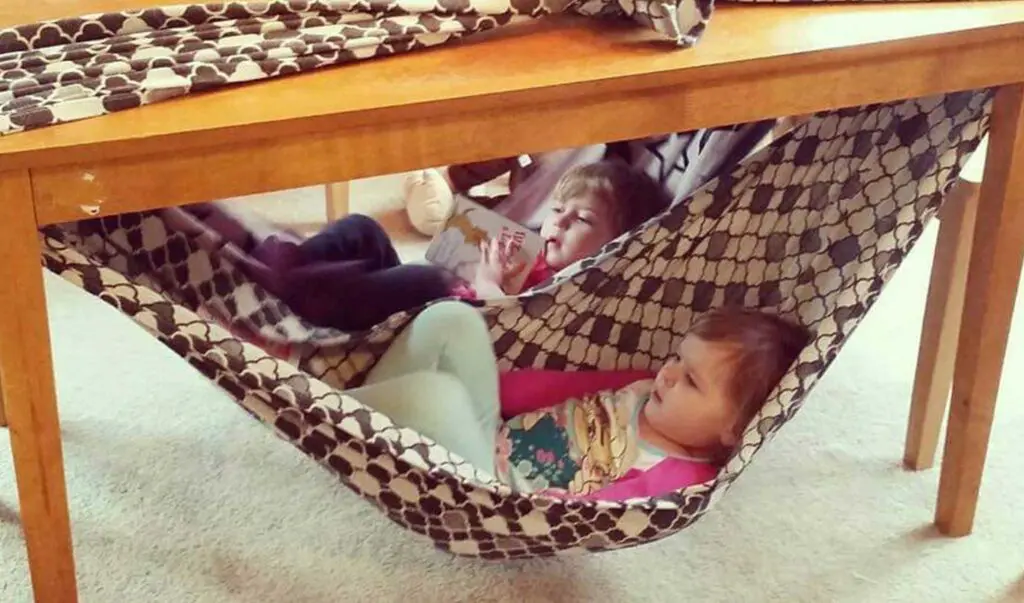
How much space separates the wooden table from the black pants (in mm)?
433

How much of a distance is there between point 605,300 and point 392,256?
12.3 inches

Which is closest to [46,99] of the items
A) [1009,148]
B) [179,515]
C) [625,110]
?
[625,110]

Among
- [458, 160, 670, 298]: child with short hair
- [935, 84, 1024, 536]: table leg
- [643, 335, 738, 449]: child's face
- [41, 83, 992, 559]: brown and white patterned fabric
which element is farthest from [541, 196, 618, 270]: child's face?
[935, 84, 1024, 536]: table leg

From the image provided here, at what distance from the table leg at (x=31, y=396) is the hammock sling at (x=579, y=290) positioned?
0.25 ft

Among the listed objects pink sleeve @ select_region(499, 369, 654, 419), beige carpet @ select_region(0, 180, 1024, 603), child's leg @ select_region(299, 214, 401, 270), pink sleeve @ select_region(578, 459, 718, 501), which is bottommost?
beige carpet @ select_region(0, 180, 1024, 603)

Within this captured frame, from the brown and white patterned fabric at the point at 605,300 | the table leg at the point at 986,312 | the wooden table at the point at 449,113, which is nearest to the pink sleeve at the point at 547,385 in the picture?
the brown and white patterned fabric at the point at 605,300

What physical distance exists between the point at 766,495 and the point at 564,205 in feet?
1.56

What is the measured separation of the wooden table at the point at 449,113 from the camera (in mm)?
920

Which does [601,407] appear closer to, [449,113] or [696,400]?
[696,400]

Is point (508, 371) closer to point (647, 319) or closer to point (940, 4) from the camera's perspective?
point (647, 319)

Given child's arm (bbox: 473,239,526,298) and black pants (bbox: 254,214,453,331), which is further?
child's arm (bbox: 473,239,526,298)

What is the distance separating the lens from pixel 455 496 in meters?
1.14

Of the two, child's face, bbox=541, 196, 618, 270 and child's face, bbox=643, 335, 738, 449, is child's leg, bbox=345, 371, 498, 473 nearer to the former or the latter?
child's face, bbox=643, 335, 738, 449

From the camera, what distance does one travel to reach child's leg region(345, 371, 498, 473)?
1.25 metres
